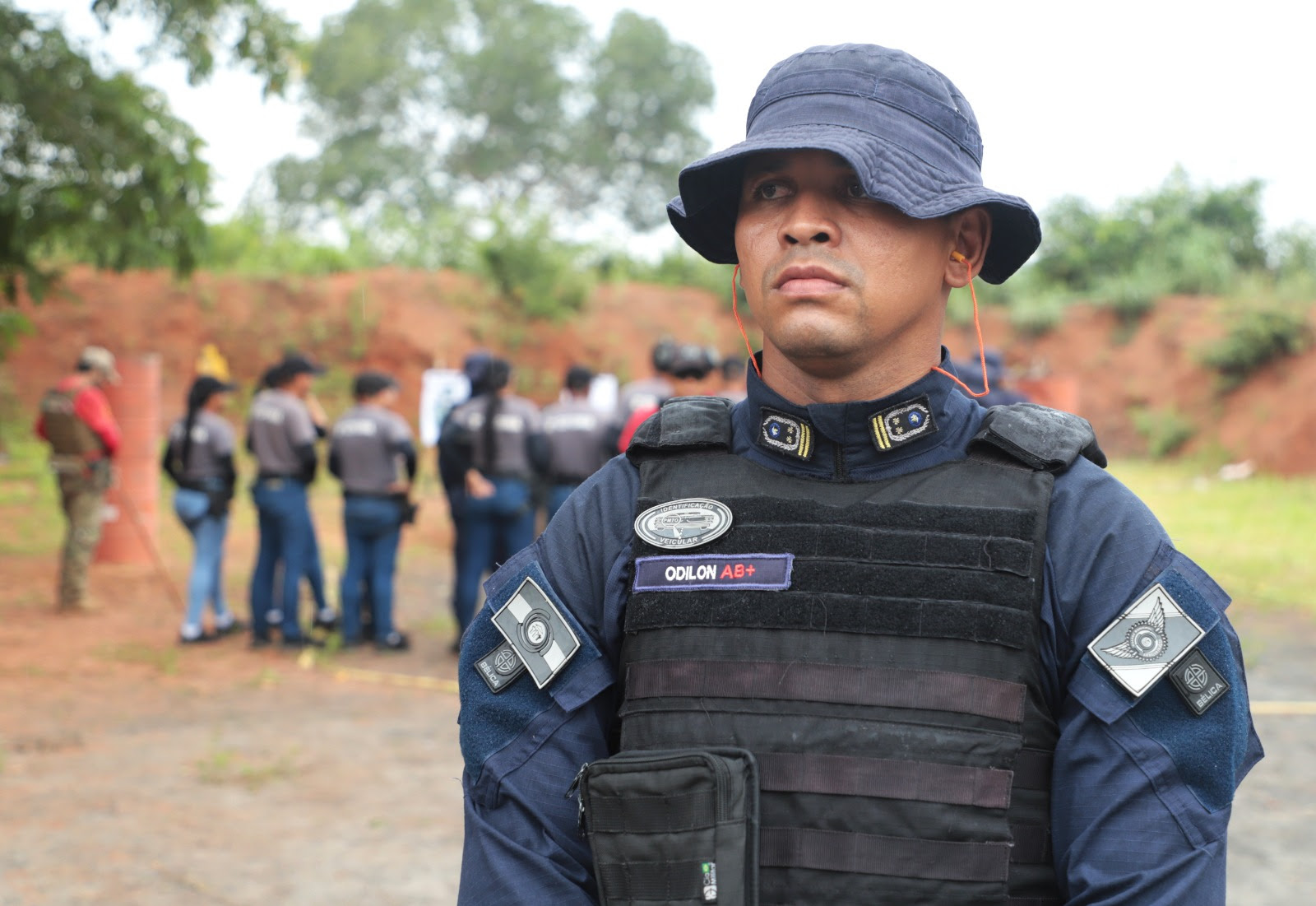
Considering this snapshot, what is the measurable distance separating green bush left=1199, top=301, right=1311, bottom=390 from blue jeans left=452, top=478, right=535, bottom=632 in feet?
63.8

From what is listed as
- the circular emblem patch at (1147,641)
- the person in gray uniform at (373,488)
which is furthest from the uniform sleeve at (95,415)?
the circular emblem patch at (1147,641)

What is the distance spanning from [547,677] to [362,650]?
24.7 feet

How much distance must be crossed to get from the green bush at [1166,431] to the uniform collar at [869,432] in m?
25.2

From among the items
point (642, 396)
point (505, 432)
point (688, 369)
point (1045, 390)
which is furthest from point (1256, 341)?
point (505, 432)

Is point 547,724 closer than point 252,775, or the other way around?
point 547,724

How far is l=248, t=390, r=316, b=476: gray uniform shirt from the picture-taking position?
27.2 feet

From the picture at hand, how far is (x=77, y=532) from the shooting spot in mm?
9711

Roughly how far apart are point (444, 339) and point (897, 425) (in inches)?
905

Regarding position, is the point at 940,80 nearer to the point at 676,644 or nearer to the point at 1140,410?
the point at 676,644

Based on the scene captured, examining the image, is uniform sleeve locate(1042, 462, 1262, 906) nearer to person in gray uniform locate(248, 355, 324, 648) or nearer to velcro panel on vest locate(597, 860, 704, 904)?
velcro panel on vest locate(597, 860, 704, 904)

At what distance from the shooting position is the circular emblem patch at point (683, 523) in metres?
1.65

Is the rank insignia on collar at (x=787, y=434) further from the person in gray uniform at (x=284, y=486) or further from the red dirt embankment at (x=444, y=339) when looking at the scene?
the red dirt embankment at (x=444, y=339)

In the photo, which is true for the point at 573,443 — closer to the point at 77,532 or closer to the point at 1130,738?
the point at 77,532

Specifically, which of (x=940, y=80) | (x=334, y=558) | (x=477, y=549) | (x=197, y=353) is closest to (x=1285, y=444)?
(x=334, y=558)
